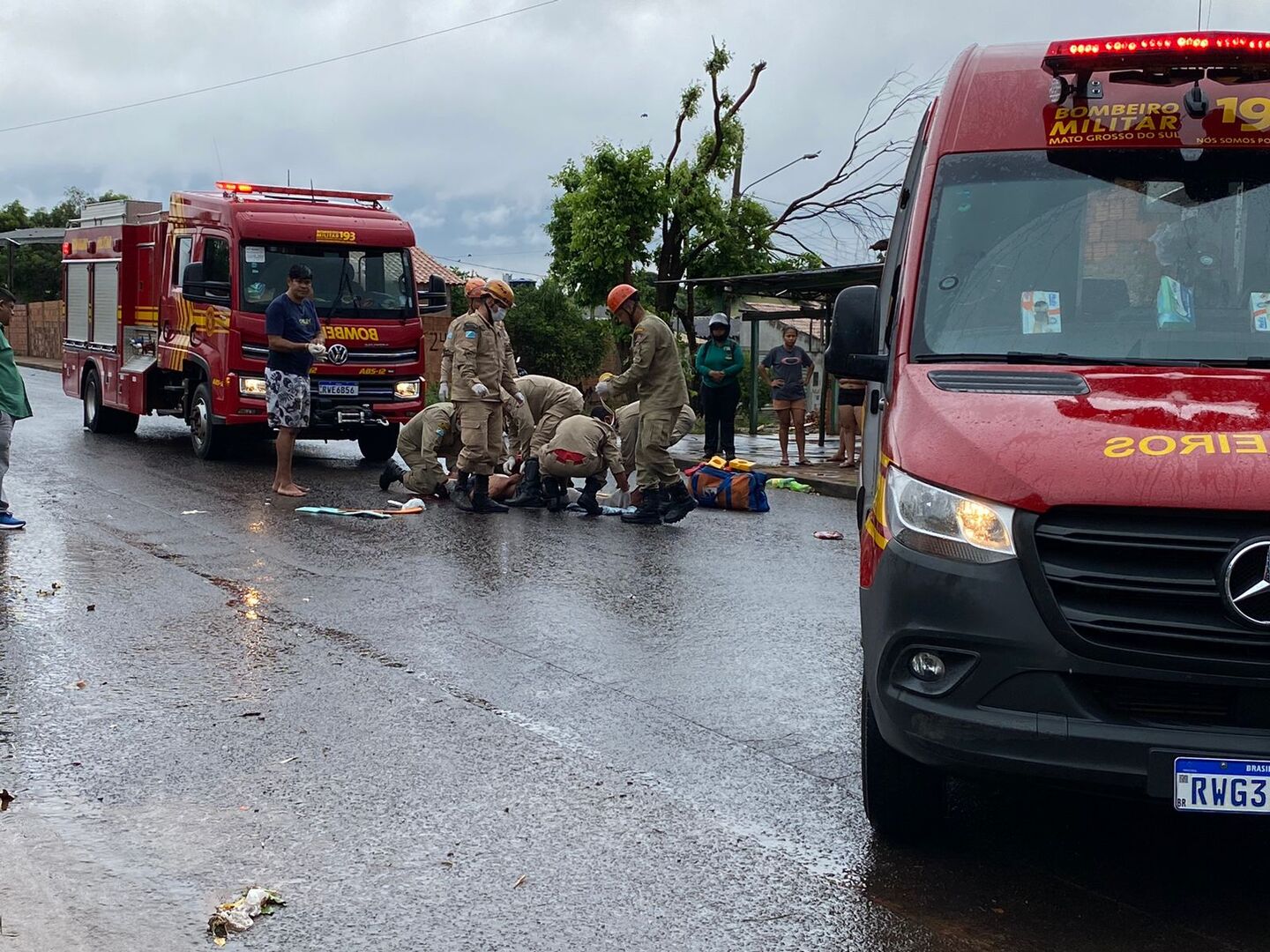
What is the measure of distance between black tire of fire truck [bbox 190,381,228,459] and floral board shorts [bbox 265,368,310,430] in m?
3.06

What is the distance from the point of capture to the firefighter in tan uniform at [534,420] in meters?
12.6

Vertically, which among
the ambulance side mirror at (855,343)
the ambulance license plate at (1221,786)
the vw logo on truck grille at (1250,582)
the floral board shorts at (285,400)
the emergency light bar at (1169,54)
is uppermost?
the emergency light bar at (1169,54)

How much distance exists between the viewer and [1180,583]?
3.63m

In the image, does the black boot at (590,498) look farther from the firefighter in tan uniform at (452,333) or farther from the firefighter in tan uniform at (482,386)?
the firefighter in tan uniform at (452,333)

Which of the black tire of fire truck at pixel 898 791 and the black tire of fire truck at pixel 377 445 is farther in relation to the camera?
the black tire of fire truck at pixel 377 445

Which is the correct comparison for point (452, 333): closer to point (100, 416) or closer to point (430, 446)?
point (430, 446)

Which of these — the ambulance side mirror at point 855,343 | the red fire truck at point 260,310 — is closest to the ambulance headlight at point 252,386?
the red fire truck at point 260,310

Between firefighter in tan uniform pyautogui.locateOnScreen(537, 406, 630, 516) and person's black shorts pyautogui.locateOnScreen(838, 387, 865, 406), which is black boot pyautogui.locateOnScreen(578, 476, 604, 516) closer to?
firefighter in tan uniform pyautogui.locateOnScreen(537, 406, 630, 516)

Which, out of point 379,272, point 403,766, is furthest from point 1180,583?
point 379,272

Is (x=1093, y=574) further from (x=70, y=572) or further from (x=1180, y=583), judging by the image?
(x=70, y=572)

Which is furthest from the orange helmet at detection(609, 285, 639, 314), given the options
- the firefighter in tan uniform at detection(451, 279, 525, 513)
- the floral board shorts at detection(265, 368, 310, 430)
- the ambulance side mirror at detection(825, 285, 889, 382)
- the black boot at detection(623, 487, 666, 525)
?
the ambulance side mirror at detection(825, 285, 889, 382)

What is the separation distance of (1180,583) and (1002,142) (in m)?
2.11

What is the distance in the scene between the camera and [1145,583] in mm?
3656

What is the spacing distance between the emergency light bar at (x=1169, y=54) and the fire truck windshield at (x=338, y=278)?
454 inches
